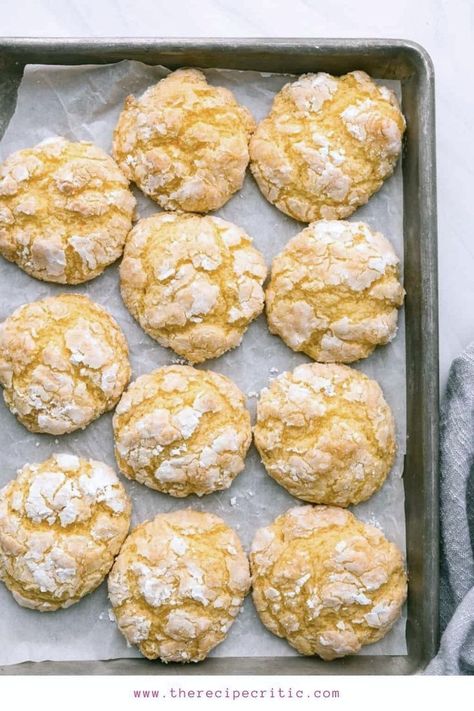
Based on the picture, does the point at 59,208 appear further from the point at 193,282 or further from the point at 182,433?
the point at 182,433
